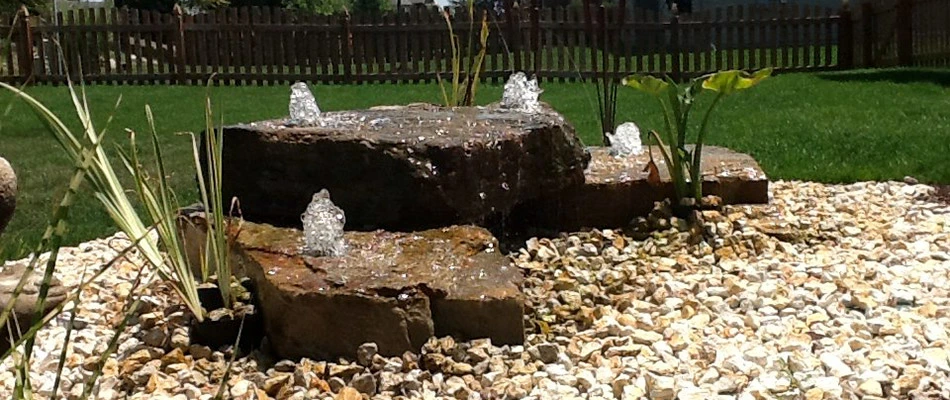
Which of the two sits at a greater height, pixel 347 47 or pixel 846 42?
pixel 347 47

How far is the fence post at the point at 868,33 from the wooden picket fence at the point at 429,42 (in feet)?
0.06

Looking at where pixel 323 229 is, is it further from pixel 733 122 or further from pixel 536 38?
pixel 536 38

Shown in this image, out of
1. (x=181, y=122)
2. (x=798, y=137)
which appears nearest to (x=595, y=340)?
(x=798, y=137)

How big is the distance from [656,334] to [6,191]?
6.04 ft

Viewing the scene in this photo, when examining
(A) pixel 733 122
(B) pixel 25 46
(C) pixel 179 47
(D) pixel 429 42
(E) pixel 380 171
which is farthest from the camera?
(C) pixel 179 47

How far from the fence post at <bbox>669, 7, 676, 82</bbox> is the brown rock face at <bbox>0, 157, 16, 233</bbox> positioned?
1225cm

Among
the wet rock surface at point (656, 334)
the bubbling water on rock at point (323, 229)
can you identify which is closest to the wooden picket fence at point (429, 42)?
the wet rock surface at point (656, 334)

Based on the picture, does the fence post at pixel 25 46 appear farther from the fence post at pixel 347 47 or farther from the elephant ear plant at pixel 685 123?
the elephant ear plant at pixel 685 123

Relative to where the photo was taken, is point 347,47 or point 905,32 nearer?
point 905,32

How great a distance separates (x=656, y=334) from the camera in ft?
10.2

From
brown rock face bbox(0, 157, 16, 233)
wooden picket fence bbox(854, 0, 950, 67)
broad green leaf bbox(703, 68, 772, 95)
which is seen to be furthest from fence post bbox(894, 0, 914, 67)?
brown rock face bbox(0, 157, 16, 233)

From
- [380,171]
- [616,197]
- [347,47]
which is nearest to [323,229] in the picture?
[380,171]

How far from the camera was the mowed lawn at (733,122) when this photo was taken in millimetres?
5770

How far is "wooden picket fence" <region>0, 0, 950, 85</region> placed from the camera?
1419 centimetres
